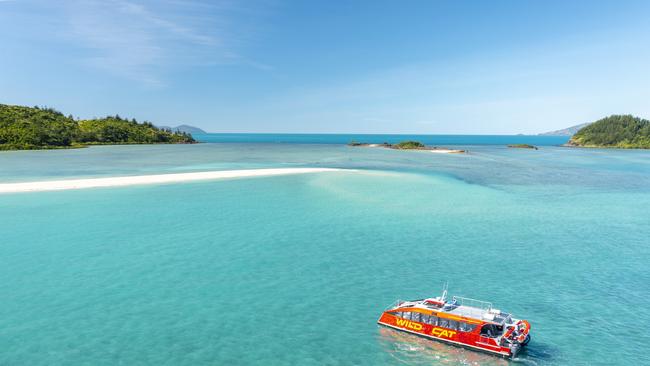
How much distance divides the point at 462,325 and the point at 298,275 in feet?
47.8

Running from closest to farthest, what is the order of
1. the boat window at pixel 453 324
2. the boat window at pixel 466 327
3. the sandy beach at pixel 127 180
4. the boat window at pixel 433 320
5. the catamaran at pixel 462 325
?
the catamaran at pixel 462 325, the boat window at pixel 466 327, the boat window at pixel 453 324, the boat window at pixel 433 320, the sandy beach at pixel 127 180

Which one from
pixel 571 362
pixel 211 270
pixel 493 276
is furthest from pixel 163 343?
pixel 493 276

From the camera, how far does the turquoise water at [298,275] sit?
22.6 metres

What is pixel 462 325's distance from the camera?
2264cm

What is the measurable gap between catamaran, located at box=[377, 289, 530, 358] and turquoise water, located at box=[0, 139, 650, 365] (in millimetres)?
708

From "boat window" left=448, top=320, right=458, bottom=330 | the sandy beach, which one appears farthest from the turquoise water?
the sandy beach

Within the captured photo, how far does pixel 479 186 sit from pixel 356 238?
49107mm

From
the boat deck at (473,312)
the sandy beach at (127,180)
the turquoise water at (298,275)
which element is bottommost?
the turquoise water at (298,275)

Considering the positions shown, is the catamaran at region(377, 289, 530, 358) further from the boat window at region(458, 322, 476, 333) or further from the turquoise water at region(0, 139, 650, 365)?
the turquoise water at region(0, 139, 650, 365)

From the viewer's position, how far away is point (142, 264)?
35.4 m

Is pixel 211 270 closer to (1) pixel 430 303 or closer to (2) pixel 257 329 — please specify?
(2) pixel 257 329

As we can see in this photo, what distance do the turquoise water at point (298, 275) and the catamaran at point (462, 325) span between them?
0.71 metres

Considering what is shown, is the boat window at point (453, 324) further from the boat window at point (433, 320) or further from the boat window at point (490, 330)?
the boat window at point (490, 330)

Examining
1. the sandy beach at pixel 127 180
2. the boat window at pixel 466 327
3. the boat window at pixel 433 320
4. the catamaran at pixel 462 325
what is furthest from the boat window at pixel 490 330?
the sandy beach at pixel 127 180
